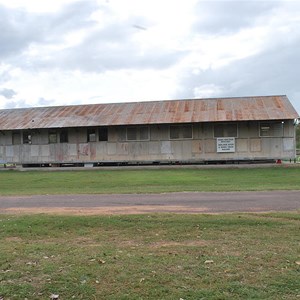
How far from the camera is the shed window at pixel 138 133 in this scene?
33.2m

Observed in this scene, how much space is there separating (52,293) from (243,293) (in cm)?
219

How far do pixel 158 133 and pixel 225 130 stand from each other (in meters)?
5.04

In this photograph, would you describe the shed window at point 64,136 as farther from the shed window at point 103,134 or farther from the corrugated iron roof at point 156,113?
the shed window at point 103,134

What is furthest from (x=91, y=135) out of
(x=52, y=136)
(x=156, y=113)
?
(x=156, y=113)

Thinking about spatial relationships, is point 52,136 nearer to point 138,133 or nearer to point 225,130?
point 138,133

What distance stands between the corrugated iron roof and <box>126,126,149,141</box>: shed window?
0.86 m

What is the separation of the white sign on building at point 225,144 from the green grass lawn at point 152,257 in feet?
72.7

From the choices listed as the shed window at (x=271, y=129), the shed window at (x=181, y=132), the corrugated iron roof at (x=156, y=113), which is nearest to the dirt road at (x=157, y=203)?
the corrugated iron roof at (x=156, y=113)

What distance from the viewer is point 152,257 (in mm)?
6391

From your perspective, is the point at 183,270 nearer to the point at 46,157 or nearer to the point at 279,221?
the point at 279,221

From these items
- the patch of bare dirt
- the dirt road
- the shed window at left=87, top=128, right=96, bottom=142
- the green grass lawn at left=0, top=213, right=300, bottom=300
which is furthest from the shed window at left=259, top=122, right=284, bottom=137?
A: the green grass lawn at left=0, top=213, right=300, bottom=300

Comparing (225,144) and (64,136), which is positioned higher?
(64,136)

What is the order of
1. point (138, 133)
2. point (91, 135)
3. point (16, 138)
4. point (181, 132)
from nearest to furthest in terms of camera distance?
point (181, 132), point (138, 133), point (91, 135), point (16, 138)

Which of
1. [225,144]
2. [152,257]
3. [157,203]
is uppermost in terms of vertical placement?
[225,144]
